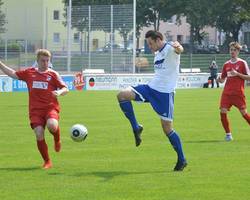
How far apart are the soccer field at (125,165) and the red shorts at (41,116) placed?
681 mm

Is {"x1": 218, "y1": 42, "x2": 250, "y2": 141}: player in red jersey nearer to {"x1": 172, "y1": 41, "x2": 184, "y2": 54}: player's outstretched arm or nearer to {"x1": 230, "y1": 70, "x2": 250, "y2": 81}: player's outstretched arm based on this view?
{"x1": 230, "y1": 70, "x2": 250, "y2": 81}: player's outstretched arm

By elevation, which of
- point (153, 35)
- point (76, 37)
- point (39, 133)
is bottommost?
point (39, 133)

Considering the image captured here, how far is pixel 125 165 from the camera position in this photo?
37.4 ft

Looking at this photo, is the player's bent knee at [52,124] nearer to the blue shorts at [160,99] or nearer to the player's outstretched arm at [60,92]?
the player's outstretched arm at [60,92]

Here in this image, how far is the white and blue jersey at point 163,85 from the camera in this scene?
10.6 meters

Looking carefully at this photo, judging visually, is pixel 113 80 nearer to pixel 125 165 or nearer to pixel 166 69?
pixel 125 165

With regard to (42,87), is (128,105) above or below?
below

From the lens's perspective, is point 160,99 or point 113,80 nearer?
point 160,99

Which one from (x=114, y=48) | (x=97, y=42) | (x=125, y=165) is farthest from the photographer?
(x=97, y=42)

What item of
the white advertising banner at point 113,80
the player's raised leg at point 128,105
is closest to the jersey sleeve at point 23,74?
the player's raised leg at point 128,105

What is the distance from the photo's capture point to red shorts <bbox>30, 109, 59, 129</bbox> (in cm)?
1089

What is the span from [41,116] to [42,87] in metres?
0.43

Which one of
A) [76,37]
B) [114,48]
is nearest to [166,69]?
[114,48]

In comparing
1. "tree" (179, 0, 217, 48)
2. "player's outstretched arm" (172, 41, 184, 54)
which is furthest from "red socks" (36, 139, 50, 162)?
"tree" (179, 0, 217, 48)
